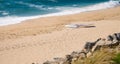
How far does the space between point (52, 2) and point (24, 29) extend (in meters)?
11.3

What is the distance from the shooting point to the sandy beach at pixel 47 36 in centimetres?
1585

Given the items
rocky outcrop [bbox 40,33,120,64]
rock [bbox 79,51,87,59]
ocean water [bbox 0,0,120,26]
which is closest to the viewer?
rock [bbox 79,51,87,59]

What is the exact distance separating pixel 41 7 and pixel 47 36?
11377 millimetres

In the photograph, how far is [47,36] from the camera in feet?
63.2

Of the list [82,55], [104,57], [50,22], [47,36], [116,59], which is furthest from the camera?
[50,22]

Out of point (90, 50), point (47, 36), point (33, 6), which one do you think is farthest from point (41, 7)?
point (90, 50)

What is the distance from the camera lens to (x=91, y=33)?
19.1 m

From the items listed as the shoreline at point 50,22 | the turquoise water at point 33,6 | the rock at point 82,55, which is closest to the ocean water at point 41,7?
the turquoise water at point 33,6

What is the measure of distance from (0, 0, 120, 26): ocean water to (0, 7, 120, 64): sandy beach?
2167mm

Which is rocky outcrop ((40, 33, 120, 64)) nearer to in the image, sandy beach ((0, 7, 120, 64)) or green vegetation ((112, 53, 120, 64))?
green vegetation ((112, 53, 120, 64))

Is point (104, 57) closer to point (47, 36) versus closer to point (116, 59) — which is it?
point (116, 59)

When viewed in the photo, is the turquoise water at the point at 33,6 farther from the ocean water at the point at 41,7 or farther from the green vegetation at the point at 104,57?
the green vegetation at the point at 104,57

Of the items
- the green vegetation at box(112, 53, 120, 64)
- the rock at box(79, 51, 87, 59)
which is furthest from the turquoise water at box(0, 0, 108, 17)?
the green vegetation at box(112, 53, 120, 64)

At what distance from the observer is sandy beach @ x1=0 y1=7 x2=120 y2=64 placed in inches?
624
